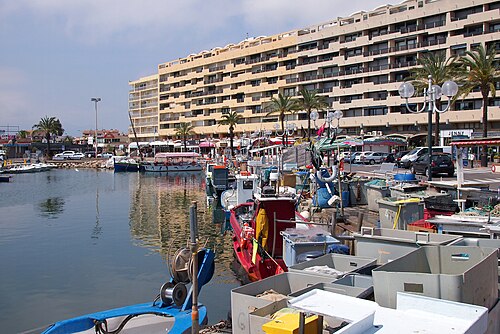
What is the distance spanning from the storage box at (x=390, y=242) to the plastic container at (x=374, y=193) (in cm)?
1018

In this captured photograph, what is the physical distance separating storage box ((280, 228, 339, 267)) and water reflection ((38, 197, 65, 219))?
2618 cm

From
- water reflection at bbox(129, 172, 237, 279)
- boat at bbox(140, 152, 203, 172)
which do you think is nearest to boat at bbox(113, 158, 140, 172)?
boat at bbox(140, 152, 203, 172)

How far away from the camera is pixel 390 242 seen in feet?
29.5

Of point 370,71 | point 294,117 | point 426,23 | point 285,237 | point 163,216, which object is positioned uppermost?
point 426,23

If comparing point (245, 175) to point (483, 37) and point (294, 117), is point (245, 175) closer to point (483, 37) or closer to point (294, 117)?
point (483, 37)

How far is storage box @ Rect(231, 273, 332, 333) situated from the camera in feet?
20.0

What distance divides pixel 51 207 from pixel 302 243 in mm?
32580

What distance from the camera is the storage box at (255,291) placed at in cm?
609

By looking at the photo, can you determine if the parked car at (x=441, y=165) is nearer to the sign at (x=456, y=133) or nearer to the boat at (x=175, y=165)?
the sign at (x=456, y=133)

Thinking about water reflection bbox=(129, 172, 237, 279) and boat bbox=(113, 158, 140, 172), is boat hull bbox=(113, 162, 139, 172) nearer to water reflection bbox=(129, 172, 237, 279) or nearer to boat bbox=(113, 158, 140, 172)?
boat bbox=(113, 158, 140, 172)

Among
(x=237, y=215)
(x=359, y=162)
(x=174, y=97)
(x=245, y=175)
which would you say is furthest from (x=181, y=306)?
(x=174, y=97)

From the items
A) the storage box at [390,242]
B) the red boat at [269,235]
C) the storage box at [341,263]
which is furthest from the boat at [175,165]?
the storage box at [341,263]

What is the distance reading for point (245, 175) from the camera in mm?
30625

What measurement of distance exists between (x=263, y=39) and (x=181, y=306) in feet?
281
